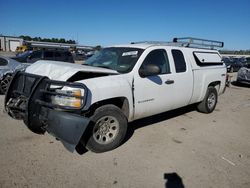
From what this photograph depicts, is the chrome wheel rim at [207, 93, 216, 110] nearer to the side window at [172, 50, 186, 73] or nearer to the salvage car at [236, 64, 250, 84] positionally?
the side window at [172, 50, 186, 73]

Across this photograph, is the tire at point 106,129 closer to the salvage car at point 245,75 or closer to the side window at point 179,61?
the side window at point 179,61

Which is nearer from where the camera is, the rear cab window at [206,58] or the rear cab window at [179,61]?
the rear cab window at [179,61]

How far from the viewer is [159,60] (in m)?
4.86

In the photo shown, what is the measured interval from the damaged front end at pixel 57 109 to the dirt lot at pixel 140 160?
1.61ft

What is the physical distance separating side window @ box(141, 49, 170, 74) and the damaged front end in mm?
1786

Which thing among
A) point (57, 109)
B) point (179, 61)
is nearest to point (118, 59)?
point (179, 61)

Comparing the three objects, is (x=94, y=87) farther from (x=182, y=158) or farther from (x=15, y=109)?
(x=182, y=158)

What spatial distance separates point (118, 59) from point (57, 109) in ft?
6.17

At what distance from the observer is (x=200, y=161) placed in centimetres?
379

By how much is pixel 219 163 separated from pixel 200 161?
0.31 m

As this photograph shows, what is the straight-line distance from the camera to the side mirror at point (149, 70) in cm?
424

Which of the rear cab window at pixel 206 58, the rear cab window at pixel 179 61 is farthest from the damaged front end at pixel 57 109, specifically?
the rear cab window at pixel 206 58

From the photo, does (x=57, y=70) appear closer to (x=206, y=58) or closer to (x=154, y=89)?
(x=154, y=89)

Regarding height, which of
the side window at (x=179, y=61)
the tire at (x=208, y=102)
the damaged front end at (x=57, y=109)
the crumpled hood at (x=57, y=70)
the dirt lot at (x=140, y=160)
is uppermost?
the side window at (x=179, y=61)
